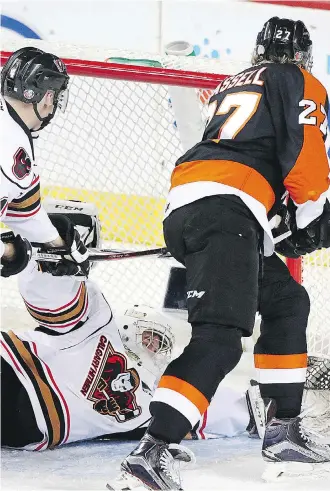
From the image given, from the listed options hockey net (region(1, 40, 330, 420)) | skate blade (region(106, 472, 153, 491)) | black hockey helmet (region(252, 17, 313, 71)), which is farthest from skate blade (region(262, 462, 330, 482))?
black hockey helmet (region(252, 17, 313, 71))

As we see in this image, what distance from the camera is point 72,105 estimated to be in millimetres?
2738

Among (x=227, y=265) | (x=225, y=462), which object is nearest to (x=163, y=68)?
(x=227, y=265)

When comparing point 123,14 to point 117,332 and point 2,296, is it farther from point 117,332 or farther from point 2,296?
point 117,332

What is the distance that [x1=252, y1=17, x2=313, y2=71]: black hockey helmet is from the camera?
1.92m

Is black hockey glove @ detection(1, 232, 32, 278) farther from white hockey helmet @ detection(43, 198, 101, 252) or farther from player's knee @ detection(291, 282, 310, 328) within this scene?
player's knee @ detection(291, 282, 310, 328)

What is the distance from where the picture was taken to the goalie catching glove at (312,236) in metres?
1.88

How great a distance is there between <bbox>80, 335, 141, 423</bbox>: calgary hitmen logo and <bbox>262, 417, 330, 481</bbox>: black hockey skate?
1.13 feet

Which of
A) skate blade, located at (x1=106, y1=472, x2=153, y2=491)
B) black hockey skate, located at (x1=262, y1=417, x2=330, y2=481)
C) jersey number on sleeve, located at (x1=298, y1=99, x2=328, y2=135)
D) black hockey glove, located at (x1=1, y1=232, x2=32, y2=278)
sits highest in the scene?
jersey number on sleeve, located at (x1=298, y1=99, x2=328, y2=135)

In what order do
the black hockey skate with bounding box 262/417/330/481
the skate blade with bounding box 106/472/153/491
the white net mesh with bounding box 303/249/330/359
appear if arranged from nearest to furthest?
the skate blade with bounding box 106/472/153/491 → the black hockey skate with bounding box 262/417/330/481 → the white net mesh with bounding box 303/249/330/359

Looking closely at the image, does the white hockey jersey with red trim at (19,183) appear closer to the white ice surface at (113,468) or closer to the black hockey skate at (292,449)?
the white ice surface at (113,468)

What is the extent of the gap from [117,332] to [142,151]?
2.61ft

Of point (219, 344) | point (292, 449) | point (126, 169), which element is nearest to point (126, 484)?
point (219, 344)

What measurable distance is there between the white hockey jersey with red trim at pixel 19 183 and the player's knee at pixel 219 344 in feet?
1.46

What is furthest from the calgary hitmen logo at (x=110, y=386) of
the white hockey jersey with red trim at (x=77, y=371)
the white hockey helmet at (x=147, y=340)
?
the white hockey helmet at (x=147, y=340)
